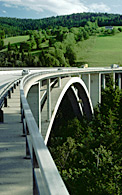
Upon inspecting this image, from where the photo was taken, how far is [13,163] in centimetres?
416

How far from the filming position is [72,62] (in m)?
103

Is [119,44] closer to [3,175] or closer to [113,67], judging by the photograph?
[113,67]

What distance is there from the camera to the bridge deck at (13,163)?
3293 millimetres

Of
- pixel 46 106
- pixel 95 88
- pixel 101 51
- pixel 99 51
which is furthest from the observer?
pixel 99 51

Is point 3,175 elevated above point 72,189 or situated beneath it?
elevated above

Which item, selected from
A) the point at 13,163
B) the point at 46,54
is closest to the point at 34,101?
the point at 13,163

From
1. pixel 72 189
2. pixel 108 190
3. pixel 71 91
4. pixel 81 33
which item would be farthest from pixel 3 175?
pixel 81 33

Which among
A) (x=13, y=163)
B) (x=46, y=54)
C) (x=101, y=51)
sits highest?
(x=101, y=51)

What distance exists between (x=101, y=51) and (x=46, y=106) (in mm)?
94494

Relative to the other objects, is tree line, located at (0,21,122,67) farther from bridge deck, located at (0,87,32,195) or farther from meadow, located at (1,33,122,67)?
bridge deck, located at (0,87,32,195)

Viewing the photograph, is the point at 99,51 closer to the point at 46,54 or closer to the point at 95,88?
the point at 46,54

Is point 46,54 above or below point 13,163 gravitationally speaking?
above

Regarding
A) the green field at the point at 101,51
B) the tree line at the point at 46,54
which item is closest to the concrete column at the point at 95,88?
the tree line at the point at 46,54

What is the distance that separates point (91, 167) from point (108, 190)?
21.5 feet
